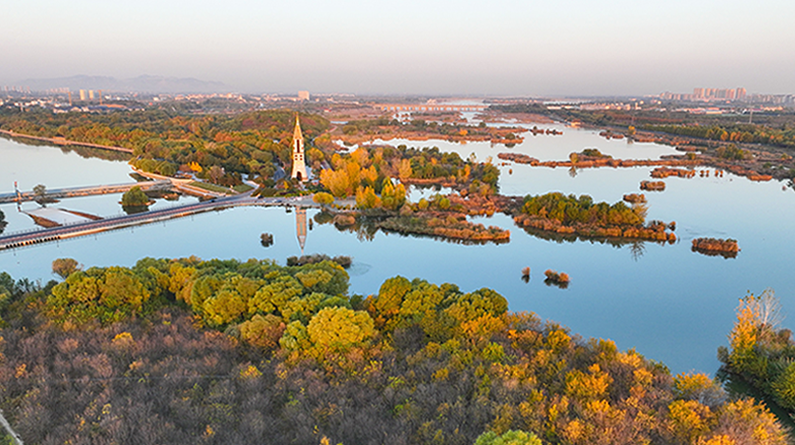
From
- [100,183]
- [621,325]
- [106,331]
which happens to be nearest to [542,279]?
[621,325]


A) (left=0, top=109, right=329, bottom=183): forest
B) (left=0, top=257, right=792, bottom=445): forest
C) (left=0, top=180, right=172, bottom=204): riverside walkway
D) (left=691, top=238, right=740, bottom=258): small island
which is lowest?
(left=691, top=238, right=740, bottom=258): small island

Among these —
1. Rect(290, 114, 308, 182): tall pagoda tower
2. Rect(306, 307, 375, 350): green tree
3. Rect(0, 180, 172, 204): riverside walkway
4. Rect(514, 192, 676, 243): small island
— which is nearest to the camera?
Rect(306, 307, 375, 350): green tree

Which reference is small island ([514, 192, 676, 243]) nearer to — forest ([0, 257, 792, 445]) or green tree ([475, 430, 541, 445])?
forest ([0, 257, 792, 445])

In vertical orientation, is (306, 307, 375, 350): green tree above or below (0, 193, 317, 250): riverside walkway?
above

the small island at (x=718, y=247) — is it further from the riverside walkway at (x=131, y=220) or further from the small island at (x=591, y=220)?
the riverside walkway at (x=131, y=220)

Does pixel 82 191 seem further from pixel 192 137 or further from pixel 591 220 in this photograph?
pixel 591 220

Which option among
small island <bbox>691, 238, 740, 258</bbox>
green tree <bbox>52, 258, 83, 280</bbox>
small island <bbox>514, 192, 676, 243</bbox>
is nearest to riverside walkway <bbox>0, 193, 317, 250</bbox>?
green tree <bbox>52, 258, 83, 280</bbox>

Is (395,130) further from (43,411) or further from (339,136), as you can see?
(43,411)
